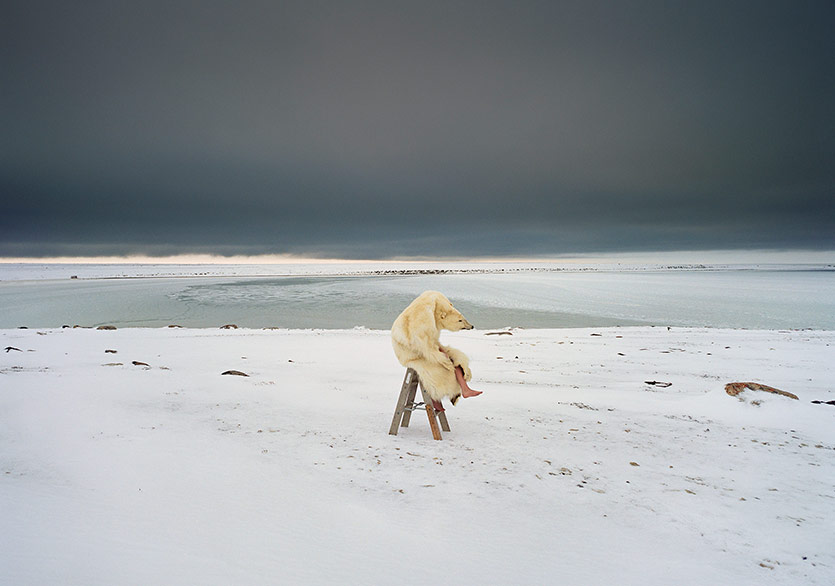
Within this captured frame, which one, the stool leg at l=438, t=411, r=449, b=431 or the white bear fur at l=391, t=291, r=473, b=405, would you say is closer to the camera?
the white bear fur at l=391, t=291, r=473, b=405

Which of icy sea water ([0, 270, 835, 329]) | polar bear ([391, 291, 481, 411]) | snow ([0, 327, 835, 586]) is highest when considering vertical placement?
polar bear ([391, 291, 481, 411])

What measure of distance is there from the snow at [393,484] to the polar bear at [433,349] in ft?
2.11

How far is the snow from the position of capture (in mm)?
2625

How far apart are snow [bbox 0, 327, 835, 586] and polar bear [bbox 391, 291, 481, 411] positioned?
0.64 metres

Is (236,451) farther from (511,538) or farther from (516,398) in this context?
(516,398)

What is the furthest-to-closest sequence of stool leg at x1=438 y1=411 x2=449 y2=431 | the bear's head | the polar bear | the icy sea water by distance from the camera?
1. the icy sea water
2. stool leg at x1=438 y1=411 x2=449 y2=431
3. the bear's head
4. the polar bear

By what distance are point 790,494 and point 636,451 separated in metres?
1.24

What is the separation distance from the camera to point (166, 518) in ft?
9.53

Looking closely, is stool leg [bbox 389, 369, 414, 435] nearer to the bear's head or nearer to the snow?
the snow

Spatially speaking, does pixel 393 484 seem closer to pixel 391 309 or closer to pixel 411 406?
pixel 411 406

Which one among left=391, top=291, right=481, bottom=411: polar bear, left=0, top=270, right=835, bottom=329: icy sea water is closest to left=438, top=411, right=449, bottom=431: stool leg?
left=391, top=291, right=481, bottom=411: polar bear

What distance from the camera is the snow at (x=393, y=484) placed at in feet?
8.61

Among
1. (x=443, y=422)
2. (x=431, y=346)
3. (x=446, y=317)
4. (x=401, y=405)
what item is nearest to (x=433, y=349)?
(x=431, y=346)

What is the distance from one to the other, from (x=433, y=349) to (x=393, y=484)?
137cm
